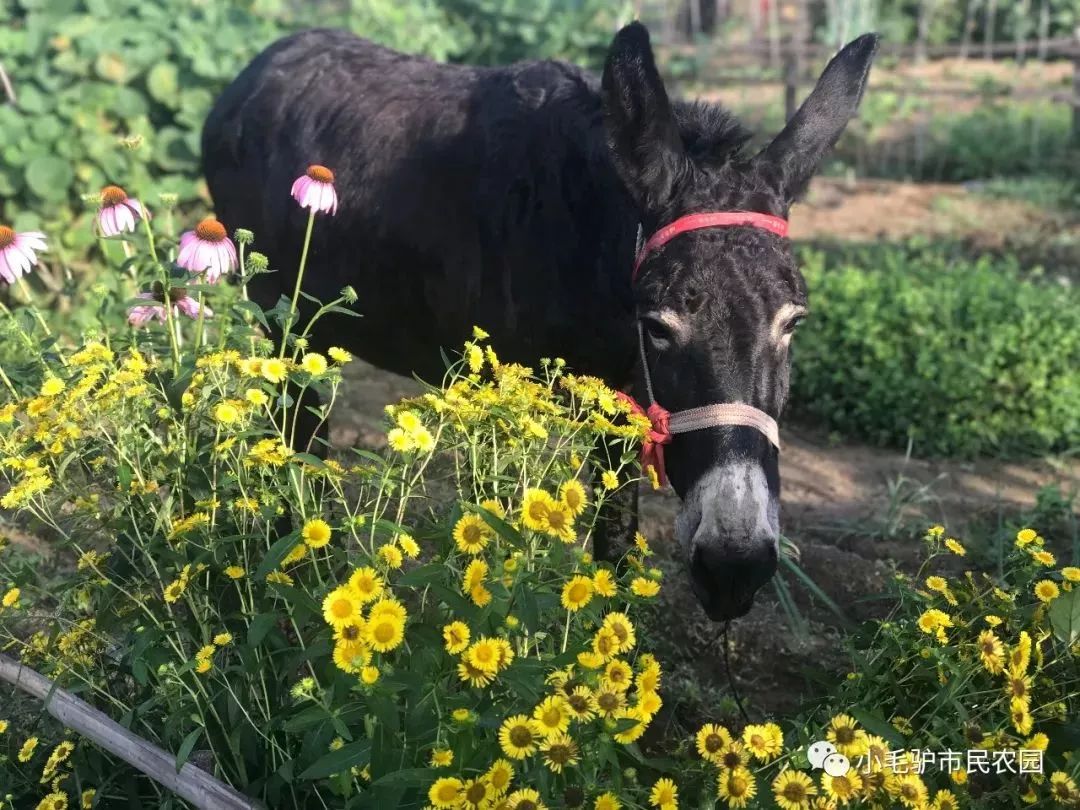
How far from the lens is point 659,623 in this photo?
362cm

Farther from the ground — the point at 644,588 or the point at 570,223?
the point at 570,223

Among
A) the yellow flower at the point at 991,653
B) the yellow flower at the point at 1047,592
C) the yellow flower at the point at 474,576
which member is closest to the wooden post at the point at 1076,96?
the yellow flower at the point at 1047,592

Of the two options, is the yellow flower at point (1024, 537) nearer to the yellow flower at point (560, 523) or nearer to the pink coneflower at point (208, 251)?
the yellow flower at point (560, 523)

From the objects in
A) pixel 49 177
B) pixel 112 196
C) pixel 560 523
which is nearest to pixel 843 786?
pixel 560 523

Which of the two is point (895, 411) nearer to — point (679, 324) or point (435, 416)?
point (679, 324)

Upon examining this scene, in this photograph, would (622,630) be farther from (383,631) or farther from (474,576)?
(383,631)

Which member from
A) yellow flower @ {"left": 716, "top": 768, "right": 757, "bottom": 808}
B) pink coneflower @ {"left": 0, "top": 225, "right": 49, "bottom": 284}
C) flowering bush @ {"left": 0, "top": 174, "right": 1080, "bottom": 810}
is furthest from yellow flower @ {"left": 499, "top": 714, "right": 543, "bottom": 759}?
pink coneflower @ {"left": 0, "top": 225, "right": 49, "bottom": 284}

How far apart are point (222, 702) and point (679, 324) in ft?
4.40

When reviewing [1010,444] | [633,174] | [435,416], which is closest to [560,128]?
[633,174]

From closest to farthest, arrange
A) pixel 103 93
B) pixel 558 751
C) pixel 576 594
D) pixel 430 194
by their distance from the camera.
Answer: pixel 558 751
pixel 576 594
pixel 430 194
pixel 103 93

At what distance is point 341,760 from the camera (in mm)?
1828

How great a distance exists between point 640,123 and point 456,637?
148 centimetres

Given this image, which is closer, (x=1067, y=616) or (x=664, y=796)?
(x=664, y=796)

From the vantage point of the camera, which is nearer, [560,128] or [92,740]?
[92,740]
